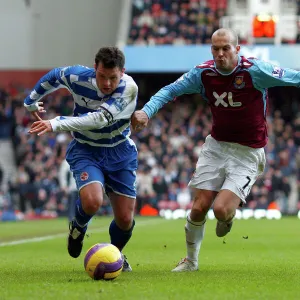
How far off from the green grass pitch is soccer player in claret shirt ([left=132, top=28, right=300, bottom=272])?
0.72 meters

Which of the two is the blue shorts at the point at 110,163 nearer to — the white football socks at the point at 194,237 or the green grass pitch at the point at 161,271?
the white football socks at the point at 194,237

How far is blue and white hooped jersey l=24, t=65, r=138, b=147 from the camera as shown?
8.52 m

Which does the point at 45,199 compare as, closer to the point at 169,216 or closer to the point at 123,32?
the point at 169,216

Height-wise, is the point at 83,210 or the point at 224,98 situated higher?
the point at 224,98

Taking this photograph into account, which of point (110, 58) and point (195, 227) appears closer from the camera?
point (110, 58)

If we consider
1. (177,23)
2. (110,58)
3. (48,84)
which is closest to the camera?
(110,58)

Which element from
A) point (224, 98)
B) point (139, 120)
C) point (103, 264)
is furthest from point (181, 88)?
point (103, 264)

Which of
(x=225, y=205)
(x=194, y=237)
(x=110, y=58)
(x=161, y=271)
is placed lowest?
(x=161, y=271)

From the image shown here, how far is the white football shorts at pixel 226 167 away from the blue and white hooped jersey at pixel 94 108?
0.88m

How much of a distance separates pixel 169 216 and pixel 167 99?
17.7 meters

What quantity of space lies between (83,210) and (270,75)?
233 cm

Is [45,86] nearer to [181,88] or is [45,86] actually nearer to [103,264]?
[181,88]

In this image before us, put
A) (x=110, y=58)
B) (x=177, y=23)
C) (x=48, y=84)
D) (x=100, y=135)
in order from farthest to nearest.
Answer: (x=177, y=23), (x=48, y=84), (x=100, y=135), (x=110, y=58)

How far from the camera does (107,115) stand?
8570mm
